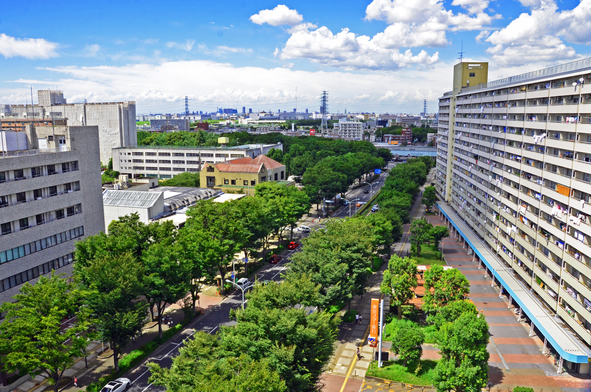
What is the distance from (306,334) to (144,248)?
2417cm

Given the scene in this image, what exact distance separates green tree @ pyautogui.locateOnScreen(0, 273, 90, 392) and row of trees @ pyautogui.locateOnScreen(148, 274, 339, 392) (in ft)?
27.8

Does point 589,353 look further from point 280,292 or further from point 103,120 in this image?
point 103,120

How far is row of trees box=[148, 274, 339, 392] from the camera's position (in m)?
26.6

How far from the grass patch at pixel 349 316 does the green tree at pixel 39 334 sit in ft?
91.7

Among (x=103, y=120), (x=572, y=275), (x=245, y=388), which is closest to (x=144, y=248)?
(x=245, y=388)

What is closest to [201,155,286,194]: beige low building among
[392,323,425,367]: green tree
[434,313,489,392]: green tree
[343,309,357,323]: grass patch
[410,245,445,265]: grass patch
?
[410,245,445,265]: grass patch

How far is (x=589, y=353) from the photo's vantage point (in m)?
36.4

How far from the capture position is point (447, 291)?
43.2 meters

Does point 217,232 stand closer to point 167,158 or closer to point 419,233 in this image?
point 419,233

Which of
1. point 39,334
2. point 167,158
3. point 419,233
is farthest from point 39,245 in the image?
point 167,158

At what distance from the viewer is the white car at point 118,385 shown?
35.8 metres

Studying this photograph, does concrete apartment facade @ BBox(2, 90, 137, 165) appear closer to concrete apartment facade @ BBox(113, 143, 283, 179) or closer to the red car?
concrete apartment facade @ BBox(113, 143, 283, 179)

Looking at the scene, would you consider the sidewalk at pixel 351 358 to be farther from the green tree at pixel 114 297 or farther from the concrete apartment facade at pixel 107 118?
the concrete apartment facade at pixel 107 118

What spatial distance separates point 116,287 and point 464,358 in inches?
1165
